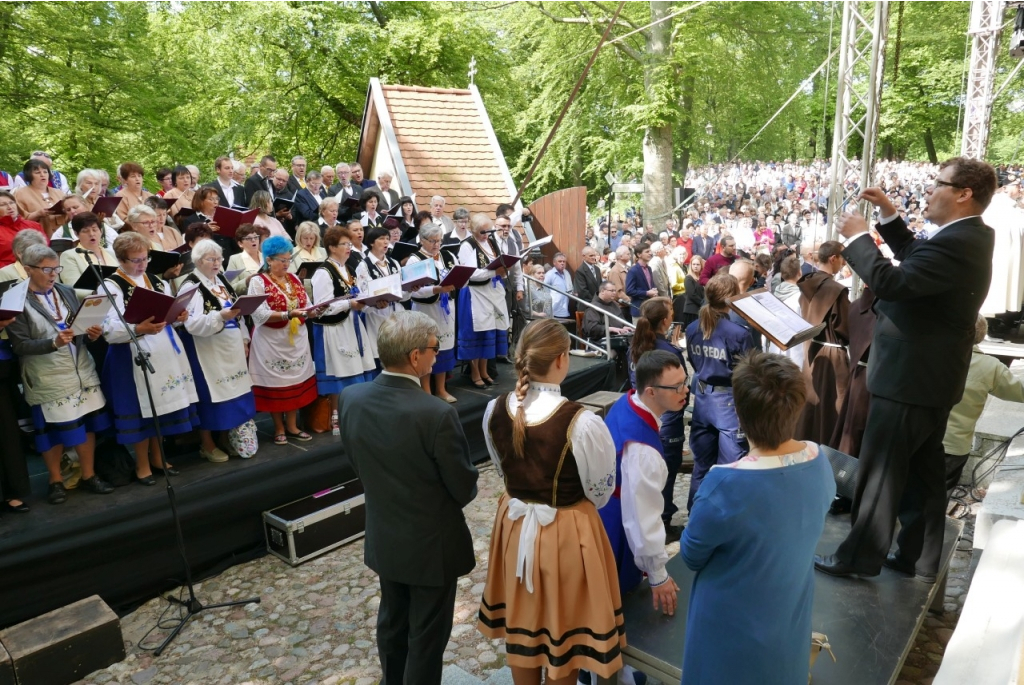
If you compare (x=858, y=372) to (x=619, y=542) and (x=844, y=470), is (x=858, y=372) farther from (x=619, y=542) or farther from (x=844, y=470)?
(x=619, y=542)

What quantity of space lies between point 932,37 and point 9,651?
33.4 metres

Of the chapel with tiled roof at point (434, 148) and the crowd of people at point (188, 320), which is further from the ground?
the chapel with tiled roof at point (434, 148)

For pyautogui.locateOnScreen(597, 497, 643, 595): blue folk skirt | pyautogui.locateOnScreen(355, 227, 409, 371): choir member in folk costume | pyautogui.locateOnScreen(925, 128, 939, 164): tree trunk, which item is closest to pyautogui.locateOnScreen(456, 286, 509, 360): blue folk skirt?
pyautogui.locateOnScreen(355, 227, 409, 371): choir member in folk costume

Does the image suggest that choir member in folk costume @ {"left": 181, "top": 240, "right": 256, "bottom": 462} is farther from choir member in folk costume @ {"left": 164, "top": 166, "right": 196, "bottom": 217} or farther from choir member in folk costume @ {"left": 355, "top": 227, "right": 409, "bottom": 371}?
choir member in folk costume @ {"left": 164, "top": 166, "right": 196, "bottom": 217}

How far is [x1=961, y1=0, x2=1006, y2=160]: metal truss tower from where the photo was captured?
43.0ft

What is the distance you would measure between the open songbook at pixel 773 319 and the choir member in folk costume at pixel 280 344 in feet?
10.5

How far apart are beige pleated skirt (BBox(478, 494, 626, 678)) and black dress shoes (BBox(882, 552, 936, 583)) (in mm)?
1640

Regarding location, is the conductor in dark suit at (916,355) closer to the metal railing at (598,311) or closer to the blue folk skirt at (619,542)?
the blue folk skirt at (619,542)

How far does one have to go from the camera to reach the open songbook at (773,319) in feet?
13.2

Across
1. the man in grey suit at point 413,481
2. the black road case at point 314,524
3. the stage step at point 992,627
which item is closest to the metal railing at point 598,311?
the black road case at point 314,524

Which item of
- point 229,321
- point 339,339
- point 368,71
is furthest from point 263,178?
point 368,71

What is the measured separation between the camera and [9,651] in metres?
3.60

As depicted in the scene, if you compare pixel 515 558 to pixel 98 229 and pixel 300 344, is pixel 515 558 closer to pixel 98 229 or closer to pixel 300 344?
pixel 300 344

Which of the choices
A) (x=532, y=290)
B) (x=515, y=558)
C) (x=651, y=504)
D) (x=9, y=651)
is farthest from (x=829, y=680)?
(x=532, y=290)
